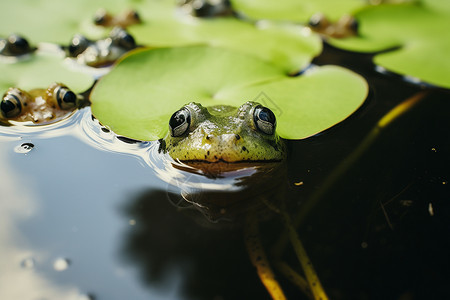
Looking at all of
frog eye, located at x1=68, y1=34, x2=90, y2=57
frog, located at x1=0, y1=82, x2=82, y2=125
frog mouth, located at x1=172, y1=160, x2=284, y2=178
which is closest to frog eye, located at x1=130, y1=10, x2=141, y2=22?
frog eye, located at x1=68, y1=34, x2=90, y2=57

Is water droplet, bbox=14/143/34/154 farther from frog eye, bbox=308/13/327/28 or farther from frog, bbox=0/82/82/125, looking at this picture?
frog eye, bbox=308/13/327/28

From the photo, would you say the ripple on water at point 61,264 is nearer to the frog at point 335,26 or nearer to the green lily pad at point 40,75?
the green lily pad at point 40,75

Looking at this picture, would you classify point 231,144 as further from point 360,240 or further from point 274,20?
point 274,20

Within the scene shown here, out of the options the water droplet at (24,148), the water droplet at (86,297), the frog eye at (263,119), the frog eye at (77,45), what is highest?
the frog eye at (263,119)

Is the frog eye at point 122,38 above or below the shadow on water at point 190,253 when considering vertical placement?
above

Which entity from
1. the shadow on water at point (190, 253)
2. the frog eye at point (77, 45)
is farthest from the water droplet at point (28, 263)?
the frog eye at point (77, 45)

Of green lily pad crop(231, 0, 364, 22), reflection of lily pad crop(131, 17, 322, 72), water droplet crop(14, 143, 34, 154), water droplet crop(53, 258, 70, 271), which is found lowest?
water droplet crop(53, 258, 70, 271)
